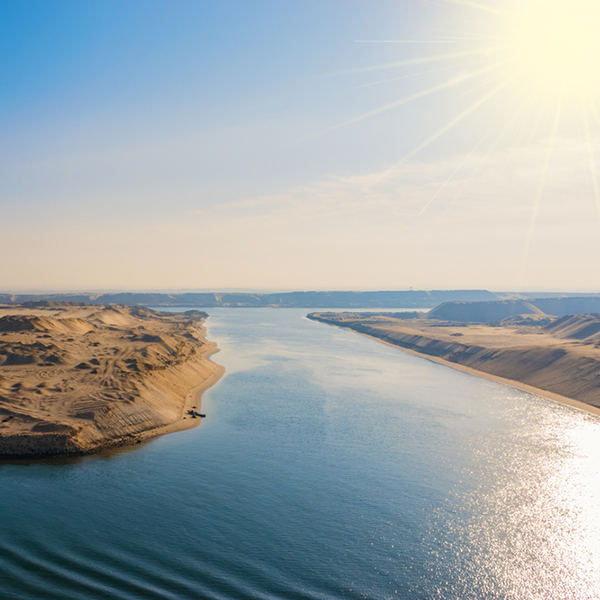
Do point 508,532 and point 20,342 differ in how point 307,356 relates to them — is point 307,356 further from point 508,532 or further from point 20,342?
point 508,532

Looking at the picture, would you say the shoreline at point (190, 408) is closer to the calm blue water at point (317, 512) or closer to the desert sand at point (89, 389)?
the desert sand at point (89, 389)

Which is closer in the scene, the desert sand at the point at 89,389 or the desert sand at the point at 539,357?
the desert sand at the point at 89,389

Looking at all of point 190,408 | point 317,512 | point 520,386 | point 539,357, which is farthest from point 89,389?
point 539,357

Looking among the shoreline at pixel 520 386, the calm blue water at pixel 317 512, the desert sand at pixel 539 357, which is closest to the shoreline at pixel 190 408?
the calm blue water at pixel 317 512

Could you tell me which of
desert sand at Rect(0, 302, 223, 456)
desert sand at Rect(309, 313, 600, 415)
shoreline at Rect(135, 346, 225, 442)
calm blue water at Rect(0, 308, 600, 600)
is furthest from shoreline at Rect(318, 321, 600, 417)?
desert sand at Rect(0, 302, 223, 456)

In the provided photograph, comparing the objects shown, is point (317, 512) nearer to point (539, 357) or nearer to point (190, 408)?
point (190, 408)

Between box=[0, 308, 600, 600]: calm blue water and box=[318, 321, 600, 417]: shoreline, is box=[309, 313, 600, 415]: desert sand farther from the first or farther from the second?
box=[0, 308, 600, 600]: calm blue water
